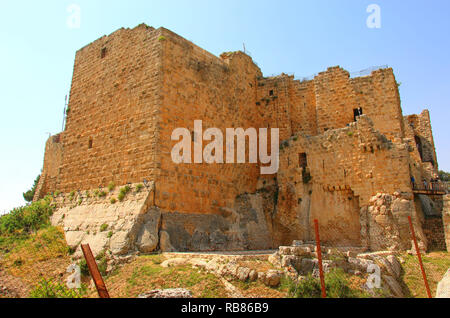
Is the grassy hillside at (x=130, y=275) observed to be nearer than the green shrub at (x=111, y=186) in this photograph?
Yes

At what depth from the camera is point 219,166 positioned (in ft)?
46.4

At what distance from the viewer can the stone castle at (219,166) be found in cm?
1190

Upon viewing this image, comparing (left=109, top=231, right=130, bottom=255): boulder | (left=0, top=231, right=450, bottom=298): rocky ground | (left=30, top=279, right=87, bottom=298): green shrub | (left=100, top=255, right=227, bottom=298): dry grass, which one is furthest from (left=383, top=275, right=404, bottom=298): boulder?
(left=30, top=279, right=87, bottom=298): green shrub

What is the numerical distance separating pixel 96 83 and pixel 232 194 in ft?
23.3

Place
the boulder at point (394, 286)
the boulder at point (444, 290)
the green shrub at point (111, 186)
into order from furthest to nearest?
the green shrub at point (111, 186)
the boulder at point (394, 286)
the boulder at point (444, 290)

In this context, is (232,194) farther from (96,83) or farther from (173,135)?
(96,83)

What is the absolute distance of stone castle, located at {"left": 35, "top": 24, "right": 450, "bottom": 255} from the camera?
11898 millimetres

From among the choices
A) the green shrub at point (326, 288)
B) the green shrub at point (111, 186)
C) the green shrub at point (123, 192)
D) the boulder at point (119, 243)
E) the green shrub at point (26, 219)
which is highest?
the green shrub at point (111, 186)

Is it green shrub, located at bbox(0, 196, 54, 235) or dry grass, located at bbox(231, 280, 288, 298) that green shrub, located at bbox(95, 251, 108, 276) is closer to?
dry grass, located at bbox(231, 280, 288, 298)

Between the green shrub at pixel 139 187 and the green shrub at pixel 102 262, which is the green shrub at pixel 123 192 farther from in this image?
the green shrub at pixel 102 262

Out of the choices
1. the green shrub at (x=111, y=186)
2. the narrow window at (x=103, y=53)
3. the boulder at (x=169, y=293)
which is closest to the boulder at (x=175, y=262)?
the boulder at (x=169, y=293)
